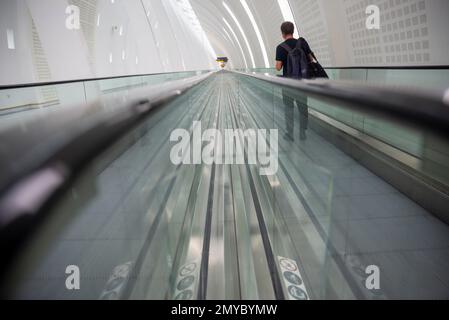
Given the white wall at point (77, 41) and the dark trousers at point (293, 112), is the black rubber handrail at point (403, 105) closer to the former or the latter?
the dark trousers at point (293, 112)

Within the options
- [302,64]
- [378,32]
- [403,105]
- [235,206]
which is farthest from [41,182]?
[378,32]

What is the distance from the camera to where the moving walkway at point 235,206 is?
0.74 meters

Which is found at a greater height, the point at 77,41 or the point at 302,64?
the point at 77,41

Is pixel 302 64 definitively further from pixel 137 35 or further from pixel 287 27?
pixel 137 35

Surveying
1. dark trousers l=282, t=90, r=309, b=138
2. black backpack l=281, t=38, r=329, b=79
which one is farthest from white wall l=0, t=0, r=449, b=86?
dark trousers l=282, t=90, r=309, b=138

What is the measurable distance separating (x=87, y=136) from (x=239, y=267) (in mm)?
2070

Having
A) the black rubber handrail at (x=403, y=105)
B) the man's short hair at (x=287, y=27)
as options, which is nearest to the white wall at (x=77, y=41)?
the man's short hair at (x=287, y=27)

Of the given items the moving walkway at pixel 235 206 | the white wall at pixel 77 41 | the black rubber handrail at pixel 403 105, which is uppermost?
the white wall at pixel 77 41

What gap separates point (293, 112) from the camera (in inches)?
117

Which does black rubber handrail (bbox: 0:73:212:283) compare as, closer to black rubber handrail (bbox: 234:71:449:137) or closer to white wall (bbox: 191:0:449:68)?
black rubber handrail (bbox: 234:71:449:137)

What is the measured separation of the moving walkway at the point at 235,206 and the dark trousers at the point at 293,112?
36 millimetres

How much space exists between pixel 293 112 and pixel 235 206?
1359mm

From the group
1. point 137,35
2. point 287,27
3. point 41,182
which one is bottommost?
point 41,182

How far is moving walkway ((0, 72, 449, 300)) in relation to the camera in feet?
2.43
